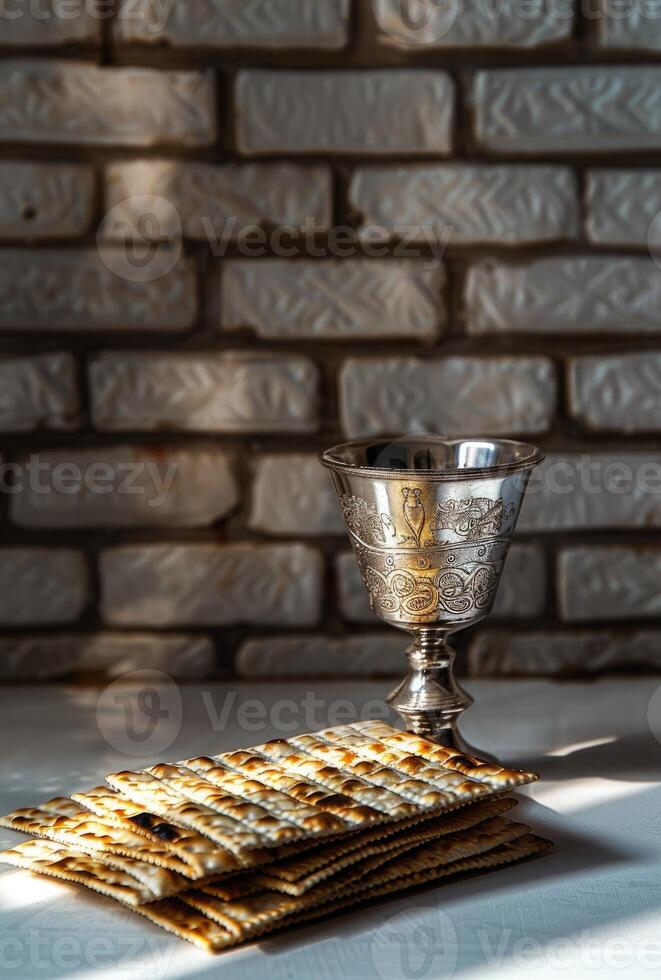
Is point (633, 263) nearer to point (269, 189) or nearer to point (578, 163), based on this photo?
point (578, 163)

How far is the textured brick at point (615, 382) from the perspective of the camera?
1.04 metres

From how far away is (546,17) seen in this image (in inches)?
39.5

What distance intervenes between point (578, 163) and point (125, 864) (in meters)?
0.68

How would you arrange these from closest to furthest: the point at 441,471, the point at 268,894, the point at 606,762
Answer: the point at 268,894 → the point at 441,471 → the point at 606,762

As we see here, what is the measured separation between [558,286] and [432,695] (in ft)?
1.26

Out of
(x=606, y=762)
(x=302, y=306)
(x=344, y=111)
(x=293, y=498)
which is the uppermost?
(x=344, y=111)

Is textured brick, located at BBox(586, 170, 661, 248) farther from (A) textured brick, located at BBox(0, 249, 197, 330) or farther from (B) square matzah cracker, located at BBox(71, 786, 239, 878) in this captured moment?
(B) square matzah cracker, located at BBox(71, 786, 239, 878)

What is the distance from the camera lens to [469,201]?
40.2 inches

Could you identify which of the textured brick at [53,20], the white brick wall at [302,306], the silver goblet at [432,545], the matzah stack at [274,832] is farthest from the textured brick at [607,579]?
the textured brick at [53,20]

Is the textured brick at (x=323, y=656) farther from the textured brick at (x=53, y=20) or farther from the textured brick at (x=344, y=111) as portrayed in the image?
the textured brick at (x=53, y=20)

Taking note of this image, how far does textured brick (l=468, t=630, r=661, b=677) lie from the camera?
1068 millimetres

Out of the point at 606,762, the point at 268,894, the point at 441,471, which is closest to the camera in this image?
the point at 268,894

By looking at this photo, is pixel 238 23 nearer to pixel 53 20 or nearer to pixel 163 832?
pixel 53 20

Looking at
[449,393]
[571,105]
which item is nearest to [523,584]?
[449,393]
